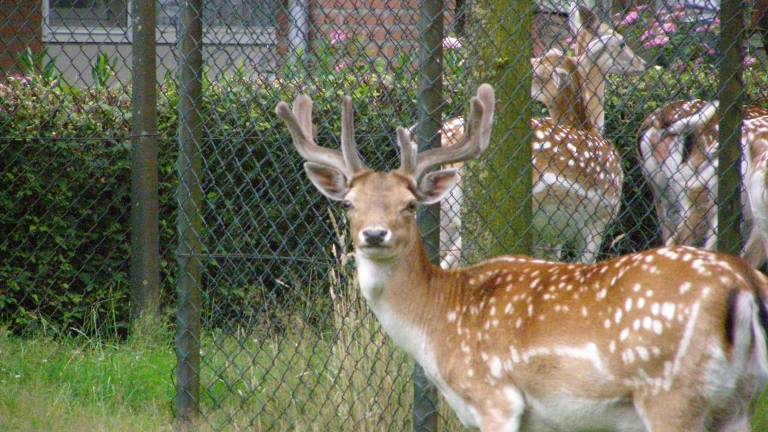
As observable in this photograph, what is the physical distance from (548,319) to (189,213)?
78.7 inches

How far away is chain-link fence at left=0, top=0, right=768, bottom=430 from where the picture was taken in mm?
5125

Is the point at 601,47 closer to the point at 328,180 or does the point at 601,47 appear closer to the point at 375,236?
the point at 328,180

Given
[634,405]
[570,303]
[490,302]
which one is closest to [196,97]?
[490,302]

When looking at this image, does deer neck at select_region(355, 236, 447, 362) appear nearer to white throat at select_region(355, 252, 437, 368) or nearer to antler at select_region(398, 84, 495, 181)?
white throat at select_region(355, 252, 437, 368)

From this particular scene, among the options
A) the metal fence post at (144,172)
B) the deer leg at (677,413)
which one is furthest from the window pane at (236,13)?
the deer leg at (677,413)

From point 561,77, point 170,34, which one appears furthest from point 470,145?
point 170,34

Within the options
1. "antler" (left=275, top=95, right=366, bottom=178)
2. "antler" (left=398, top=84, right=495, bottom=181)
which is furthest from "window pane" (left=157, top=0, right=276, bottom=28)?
"antler" (left=398, top=84, right=495, bottom=181)

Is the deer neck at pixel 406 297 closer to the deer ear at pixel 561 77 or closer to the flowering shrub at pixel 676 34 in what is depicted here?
the flowering shrub at pixel 676 34

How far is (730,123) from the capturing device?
4938 millimetres

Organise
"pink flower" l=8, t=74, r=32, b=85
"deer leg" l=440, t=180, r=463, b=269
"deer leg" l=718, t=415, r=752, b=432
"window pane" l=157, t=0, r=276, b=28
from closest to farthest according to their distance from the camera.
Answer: "deer leg" l=718, t=415, r=752, b=432 < "window pane" l=157, t=0, r=276, b=28 < "deer leg" l=440, t=180, r=463, b=269 < "pink flower" l=8, t=74, r=32, b=85

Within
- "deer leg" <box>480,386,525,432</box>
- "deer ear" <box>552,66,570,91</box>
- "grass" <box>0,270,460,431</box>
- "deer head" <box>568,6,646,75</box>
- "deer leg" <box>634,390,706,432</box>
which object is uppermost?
"deer head" <box>568,6,646,75</box>

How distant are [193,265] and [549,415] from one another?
201 cm

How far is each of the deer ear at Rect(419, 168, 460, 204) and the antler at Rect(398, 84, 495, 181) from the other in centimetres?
5

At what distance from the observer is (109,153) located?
7441 mm
